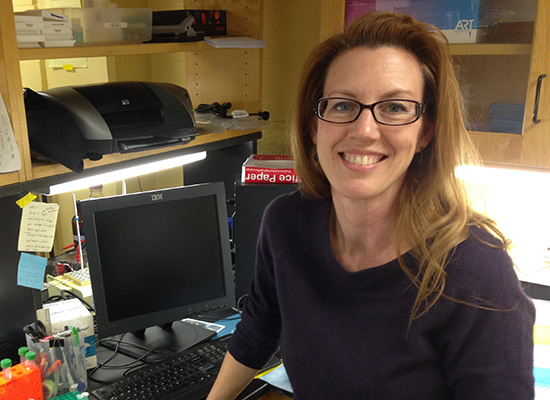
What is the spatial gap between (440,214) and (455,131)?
0.17 metres

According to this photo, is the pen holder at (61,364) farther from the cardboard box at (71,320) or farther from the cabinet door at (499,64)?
the cabinet door at (499,64)

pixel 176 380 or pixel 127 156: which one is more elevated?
pixel 127 156

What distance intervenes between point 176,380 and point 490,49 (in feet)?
4.50

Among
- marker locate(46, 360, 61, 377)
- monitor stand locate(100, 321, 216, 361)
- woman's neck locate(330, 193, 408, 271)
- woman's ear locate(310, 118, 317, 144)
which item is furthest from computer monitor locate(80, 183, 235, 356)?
woman's neck locate(330, 193, 408, 271)

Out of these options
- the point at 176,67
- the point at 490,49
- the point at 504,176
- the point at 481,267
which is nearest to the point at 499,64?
the point at 490,49

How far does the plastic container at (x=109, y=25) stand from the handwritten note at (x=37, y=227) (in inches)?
19.2

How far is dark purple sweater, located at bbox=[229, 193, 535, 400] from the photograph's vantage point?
95cm

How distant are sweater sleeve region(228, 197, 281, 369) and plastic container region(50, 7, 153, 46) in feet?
2.56

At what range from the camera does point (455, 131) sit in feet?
3.74

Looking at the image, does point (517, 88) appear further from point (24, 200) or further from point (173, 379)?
point (24, 200)

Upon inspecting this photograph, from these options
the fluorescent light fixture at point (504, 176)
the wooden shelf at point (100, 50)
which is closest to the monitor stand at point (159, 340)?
Answer: the wooden shelf at point (100, 50)

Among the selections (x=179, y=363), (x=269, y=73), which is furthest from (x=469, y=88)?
(x=179, y=363)

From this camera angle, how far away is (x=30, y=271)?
151cm

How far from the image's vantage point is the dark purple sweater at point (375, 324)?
0.95 metres
